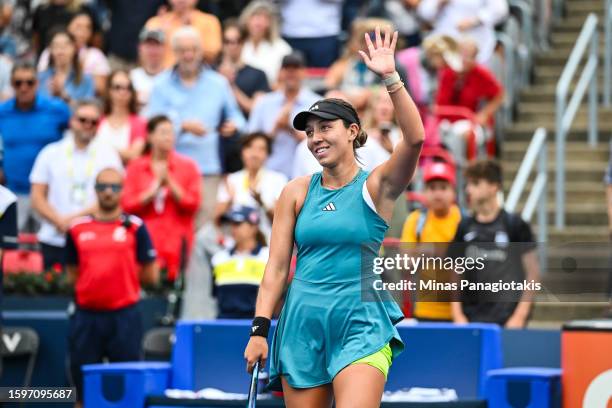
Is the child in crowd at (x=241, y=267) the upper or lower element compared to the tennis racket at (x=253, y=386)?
upper

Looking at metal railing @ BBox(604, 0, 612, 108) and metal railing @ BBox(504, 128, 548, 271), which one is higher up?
metal railing @ BBox(604, 0, 612, 108)

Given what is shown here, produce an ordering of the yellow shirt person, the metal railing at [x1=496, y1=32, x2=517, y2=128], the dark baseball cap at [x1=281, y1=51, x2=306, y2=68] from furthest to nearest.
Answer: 1. the metal railing at [x1=496, y1=32, x2=517, y2=128]
2. the dark baseball cap at [x1=281, y1=51, x2=306, y2=68]
3. the yellow shirt person

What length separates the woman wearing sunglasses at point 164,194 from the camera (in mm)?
13547

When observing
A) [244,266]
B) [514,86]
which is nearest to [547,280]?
[244,266]

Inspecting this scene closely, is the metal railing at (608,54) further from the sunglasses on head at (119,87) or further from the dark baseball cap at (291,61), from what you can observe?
the sunglasses on head at (119,87)

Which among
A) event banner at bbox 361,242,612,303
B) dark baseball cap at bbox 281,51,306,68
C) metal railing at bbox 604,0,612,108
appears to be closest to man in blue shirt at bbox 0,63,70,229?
dark baseball cap at bbox 281,51,306,68

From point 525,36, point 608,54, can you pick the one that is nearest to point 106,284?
point 608,54

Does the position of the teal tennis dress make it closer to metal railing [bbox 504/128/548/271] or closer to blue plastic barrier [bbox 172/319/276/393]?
blue plastic barrier [bbox 172/319/276/393]

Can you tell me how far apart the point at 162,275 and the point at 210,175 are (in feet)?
5.30

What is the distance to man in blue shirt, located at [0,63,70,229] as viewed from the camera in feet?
48.6

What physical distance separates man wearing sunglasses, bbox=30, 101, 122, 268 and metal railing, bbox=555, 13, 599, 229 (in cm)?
435

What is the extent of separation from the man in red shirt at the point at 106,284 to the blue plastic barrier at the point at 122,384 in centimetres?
148

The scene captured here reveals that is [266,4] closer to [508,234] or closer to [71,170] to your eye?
[71,170]

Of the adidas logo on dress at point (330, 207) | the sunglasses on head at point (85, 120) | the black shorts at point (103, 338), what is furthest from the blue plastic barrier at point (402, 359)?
the sunglasses on head at point (85, 120)
